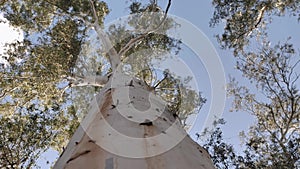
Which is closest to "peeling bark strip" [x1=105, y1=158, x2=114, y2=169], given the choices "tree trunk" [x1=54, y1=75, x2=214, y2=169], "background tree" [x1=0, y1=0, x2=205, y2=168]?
"tree trunk" [x1=54, y1=75, x2=214, y2=169]

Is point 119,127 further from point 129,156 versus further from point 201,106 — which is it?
point 201,106

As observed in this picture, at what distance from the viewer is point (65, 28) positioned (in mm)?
7484

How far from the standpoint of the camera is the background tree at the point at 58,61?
273 inches

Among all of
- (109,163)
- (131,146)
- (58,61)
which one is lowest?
(109,163)

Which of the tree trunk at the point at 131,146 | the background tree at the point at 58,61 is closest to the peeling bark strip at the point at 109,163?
the tree trunk at the point at 131,146

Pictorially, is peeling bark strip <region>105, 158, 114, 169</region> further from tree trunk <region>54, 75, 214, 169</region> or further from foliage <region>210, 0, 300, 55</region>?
foliage <region>210, 0, 300, 55</region>

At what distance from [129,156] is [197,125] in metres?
5.18

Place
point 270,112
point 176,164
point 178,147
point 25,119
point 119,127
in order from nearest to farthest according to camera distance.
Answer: point 176,164, point 178,147, point 119,127, point 25,119, point 270,112

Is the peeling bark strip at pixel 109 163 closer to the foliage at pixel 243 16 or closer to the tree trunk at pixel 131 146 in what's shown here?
the tree trunk at pixel 131 146

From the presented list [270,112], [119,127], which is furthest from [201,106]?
[119,127]

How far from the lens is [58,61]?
271 inches

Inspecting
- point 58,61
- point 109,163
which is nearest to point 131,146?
point 109,163

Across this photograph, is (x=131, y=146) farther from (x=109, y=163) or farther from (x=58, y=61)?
(x=58, y=61)

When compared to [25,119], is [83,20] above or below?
above
